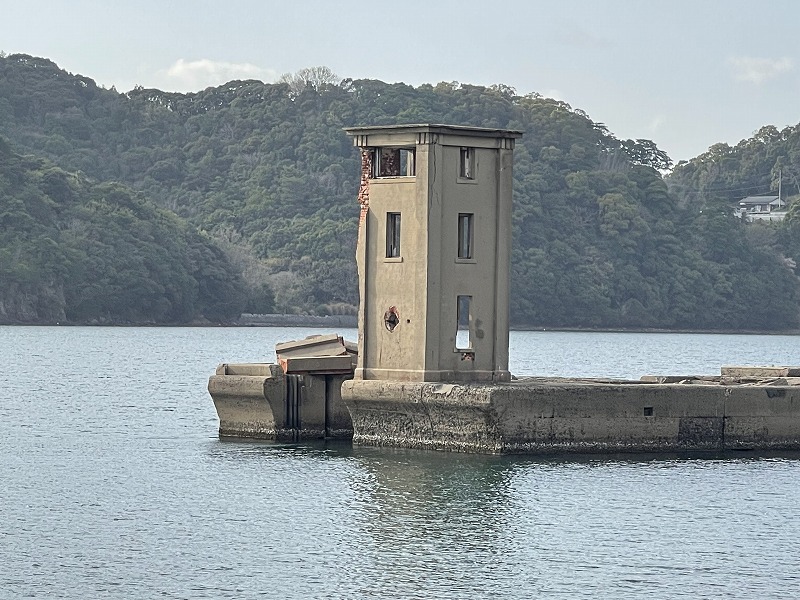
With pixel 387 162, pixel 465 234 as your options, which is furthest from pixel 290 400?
pixel 387 162

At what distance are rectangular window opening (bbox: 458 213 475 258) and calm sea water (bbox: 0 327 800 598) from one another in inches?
168

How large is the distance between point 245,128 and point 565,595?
15396 cm

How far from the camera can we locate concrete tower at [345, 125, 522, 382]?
35344 mm

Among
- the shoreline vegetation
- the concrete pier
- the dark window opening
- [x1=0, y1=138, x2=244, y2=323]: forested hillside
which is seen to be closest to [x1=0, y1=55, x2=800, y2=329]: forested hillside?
the shoreline vegetation

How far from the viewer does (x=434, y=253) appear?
35344mm

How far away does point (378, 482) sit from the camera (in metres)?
33.2

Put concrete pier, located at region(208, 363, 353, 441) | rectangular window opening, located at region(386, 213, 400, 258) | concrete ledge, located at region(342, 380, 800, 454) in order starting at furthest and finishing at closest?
concrete pier, located at region(208, 363, 353, 441) → rectangular window opening, located at region(386, 213, 400, 258) → concrete ledge, located at region(342, 380, 800, 454)

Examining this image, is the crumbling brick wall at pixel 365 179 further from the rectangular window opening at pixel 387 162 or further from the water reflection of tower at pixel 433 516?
the water reflection of tower at pixel 433 516

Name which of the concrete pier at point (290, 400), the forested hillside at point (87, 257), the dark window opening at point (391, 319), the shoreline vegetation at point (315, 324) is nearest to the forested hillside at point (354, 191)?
the shoreline vegetation at point (315, 324)

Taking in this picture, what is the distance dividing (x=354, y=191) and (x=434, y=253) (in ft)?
418

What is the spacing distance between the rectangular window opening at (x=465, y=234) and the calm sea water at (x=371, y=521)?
4.27 meters

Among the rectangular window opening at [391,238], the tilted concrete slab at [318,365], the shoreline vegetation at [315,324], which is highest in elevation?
the rectangular window opening at [391,238]

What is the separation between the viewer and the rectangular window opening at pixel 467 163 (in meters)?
35.9

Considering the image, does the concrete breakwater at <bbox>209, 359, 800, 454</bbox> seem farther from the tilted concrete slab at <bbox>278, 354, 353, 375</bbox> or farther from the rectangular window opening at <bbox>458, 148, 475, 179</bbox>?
the rectangular window opening at <bbox>458, 148, 475, 179</bbox>
